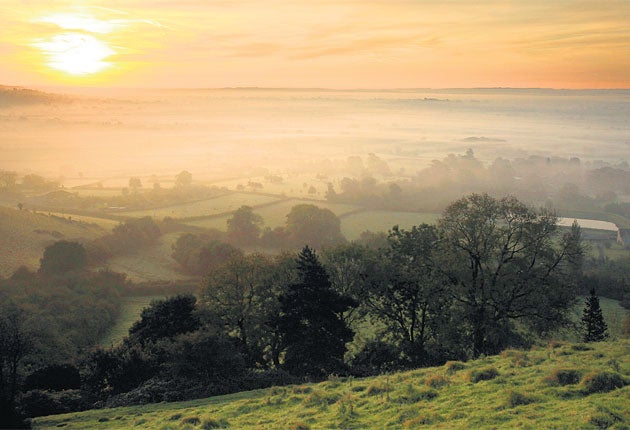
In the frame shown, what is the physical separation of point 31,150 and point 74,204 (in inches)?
2999

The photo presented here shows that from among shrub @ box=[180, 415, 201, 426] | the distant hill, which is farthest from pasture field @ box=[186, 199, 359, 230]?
shrub @ box=[180, 415, 201, 426]

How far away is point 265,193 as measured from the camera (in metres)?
117

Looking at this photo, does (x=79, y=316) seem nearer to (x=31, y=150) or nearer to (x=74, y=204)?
(x=74, y=204)

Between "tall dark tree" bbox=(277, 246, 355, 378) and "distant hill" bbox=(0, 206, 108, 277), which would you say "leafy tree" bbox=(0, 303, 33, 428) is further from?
"distant hill" bbox=(0, 206, 108, 277)

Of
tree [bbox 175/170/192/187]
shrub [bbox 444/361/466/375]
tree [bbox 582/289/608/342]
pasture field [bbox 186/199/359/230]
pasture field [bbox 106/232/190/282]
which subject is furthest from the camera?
tree [bbox 175/170/192/187]

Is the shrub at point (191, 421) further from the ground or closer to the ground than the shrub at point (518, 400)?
closer to the ground

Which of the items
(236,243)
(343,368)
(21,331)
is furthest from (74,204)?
(343,368)

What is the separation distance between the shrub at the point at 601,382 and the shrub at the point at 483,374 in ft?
11.6

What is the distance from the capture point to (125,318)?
5038 cm

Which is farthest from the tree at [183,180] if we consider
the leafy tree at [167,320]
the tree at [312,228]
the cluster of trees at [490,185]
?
the leafy tree at [167,320]

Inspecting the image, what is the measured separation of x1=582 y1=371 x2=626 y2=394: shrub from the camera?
53.2 ft

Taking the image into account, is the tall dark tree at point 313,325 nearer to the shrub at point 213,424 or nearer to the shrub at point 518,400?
the shrub at point 213,424

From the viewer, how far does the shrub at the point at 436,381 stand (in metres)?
19.2

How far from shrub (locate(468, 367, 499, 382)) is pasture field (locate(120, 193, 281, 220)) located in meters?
78.9
